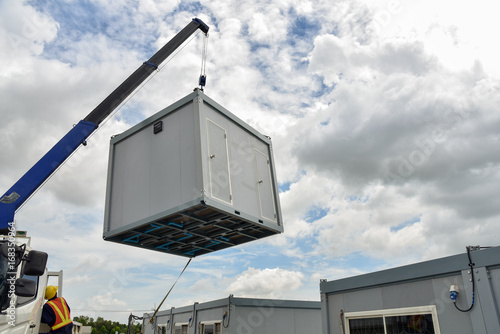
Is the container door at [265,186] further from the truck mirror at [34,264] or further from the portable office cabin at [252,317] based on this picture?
the portable office cabin at [252,317]

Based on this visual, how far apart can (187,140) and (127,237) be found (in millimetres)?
2604

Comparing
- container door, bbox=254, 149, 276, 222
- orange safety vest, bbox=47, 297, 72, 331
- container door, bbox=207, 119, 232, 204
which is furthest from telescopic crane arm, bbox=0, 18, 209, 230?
container door, bbox=254, 149, 276, 222

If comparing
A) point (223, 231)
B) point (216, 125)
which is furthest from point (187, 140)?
point (223, 231)

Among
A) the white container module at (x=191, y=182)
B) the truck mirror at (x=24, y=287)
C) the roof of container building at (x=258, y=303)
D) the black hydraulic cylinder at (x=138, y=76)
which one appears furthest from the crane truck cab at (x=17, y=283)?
the roof of container building at (x=258, y=303)

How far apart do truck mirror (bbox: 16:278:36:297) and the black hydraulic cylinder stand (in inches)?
248

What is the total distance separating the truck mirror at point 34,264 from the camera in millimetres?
4102

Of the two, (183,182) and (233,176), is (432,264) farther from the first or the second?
(183,182)

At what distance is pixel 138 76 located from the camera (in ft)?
34.7

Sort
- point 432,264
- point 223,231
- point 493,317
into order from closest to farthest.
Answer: point 493,317 < point 432,264 < point 223,231

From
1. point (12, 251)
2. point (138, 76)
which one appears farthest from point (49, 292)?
point (138, 76)

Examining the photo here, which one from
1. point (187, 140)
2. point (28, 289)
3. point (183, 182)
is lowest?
point (28, 289)

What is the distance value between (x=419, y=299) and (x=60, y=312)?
595 centimetres

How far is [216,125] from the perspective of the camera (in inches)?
299

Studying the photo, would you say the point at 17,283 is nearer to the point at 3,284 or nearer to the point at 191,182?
the point at 3,284
